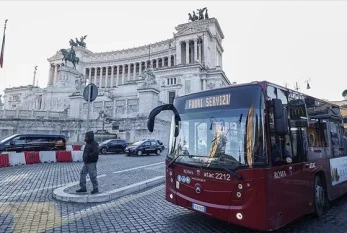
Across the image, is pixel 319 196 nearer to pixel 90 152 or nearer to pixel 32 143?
pixel 90 152

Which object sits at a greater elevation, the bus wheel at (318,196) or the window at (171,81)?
the window at (171,81)

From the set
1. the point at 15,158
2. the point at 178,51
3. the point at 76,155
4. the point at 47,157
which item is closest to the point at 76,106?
the point at 76,155

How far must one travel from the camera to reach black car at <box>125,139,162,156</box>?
64.7 feet

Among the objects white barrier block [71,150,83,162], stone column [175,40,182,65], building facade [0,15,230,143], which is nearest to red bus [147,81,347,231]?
white barrier block [71,150,83,162]

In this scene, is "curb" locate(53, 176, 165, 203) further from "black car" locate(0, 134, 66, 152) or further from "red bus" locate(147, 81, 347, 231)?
"black car" locate(0, 134, 66, 152)

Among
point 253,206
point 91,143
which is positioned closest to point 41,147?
point 91,143

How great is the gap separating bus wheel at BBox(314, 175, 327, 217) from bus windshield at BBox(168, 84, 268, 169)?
2503 mm

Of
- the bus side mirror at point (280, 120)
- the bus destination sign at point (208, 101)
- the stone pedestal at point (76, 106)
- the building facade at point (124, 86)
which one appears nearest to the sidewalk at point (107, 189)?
the bus destination sign at point (208, 101)

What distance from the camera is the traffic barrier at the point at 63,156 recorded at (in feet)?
50.6

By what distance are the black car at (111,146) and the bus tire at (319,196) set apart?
1847 cm

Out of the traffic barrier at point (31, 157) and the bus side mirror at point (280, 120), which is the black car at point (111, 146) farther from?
the bus side mirror at point (280, 120)

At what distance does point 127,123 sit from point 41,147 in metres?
13.8

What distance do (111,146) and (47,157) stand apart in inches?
287

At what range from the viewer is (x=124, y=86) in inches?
1847
